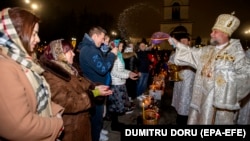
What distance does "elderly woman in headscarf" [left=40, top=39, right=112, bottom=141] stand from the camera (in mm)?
3039

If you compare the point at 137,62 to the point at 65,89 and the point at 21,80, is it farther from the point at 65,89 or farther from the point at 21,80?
the point at 21,80

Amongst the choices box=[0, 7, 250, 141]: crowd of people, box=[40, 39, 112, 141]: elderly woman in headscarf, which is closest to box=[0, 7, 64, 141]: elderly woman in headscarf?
box=[0, 7, 250, 141]: crowd of people

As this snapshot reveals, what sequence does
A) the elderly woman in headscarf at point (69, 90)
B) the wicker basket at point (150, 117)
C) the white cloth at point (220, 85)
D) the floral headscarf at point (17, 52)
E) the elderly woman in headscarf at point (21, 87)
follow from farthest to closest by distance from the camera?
the wicker basket at point (150, 117)
the white cloth at point (220, 85)
the elderly woman in headscarf at point (69, 90)
the floral headscarf at point (17, 52)
the elderly woman in headscarf at point (21, 87)

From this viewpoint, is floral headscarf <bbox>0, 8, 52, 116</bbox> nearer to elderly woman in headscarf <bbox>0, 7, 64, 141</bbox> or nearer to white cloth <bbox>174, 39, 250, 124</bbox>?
elderly woman in headscarf <bbox>0, 7, 64, 141</bbox>

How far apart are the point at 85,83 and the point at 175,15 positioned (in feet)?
212

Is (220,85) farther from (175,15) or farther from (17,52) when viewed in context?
(175,15)

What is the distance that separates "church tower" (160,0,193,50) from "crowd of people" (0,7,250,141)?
192ft

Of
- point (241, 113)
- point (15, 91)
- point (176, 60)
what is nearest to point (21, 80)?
point (15, 91)

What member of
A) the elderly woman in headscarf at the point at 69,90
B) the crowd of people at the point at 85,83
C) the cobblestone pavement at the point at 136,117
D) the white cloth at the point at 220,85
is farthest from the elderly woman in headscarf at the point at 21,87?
the cobblestone pavement at the point at 136,117

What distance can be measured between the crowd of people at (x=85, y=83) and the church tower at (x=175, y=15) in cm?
5866

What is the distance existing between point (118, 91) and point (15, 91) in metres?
4.98

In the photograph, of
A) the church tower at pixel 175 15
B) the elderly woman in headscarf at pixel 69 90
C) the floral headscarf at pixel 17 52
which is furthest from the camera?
the church tower at pixel 175 15

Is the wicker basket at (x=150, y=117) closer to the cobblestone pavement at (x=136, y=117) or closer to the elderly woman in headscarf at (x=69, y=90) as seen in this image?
the cobblestone pavement at (x=136, y=117)

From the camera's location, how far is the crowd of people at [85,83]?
1.96 m
